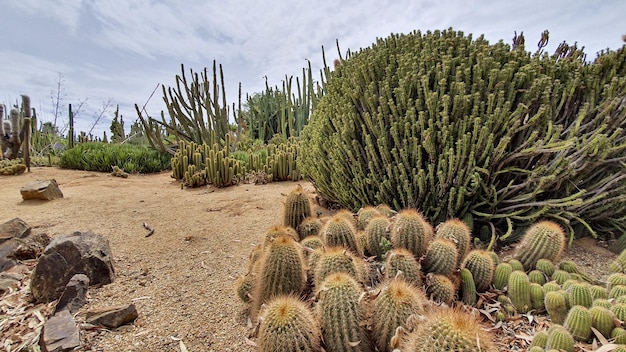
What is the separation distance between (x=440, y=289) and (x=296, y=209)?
1.39 metres

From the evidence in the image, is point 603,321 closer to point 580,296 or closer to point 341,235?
point 580,296

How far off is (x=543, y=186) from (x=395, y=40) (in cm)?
202

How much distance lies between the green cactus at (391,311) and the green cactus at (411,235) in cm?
67

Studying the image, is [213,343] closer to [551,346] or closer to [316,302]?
[316,302]

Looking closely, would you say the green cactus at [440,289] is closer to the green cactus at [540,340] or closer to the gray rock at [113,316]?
the green cactus at [540,340]

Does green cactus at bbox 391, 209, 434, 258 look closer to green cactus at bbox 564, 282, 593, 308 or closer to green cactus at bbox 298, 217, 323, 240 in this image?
green cactus at bbox 298, 217, 323, 240

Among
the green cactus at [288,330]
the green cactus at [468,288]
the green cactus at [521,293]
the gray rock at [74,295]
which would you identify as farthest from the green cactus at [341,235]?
the gray rock at [74,295]

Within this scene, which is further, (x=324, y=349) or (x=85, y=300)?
(x=85, y=300)

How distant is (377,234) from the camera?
2.49 m

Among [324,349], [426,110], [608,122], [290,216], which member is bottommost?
[324,349]

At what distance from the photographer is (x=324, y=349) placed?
5.20 ft

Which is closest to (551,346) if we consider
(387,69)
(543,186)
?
(543,186)

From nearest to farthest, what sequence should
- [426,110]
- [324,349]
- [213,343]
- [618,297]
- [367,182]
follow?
[324,349], [618,297], [213,343], [426,110], [367,182]

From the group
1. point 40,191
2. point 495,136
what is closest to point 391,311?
point 495,136
